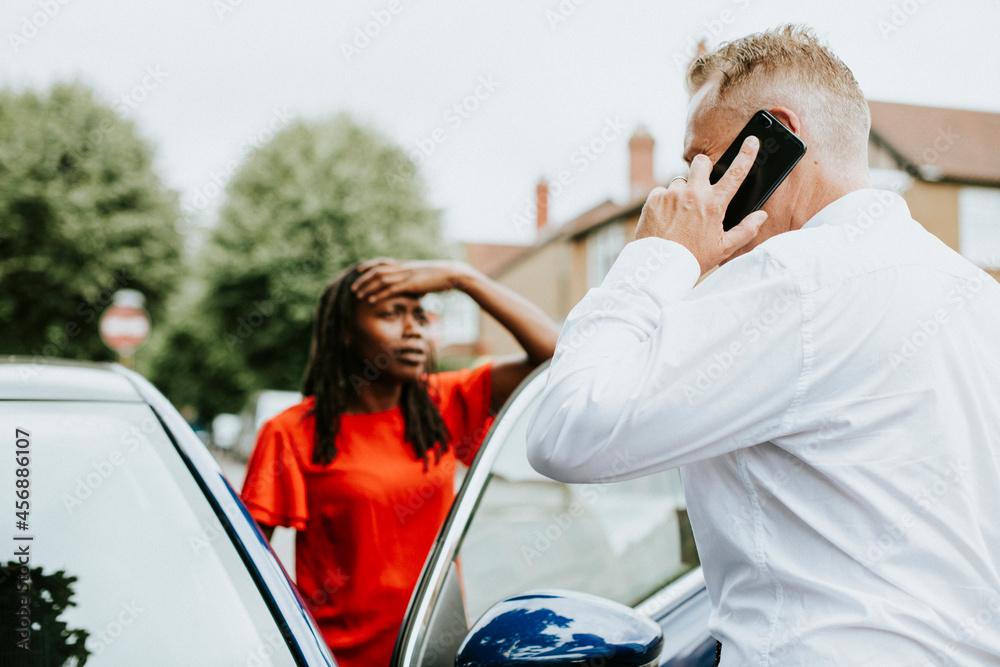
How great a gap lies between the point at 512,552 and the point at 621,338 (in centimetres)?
186

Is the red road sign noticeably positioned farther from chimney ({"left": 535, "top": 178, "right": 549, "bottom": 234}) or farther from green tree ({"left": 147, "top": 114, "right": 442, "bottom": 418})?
chimney ({"left": 535, "top": 178, "right": 549, "bottom": 234})

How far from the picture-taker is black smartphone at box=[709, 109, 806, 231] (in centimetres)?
123

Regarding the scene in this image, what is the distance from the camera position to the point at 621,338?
1.08 m

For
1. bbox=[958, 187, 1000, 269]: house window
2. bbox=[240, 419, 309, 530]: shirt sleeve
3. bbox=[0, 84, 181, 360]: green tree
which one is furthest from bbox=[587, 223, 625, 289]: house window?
bbox=[240, 419, 309, 530]: shirt sleeve

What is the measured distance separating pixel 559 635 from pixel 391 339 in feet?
4.74

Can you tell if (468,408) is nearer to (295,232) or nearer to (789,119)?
(789,119)

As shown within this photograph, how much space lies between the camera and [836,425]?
40.3 inches

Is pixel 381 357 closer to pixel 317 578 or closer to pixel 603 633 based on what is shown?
pixel 317 578

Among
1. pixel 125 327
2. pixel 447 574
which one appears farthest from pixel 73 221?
pixel 447 574

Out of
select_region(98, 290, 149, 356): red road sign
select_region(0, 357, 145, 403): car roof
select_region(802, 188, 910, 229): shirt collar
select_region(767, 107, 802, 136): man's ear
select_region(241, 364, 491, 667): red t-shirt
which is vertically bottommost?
select_region(98, 290, 149, 356): red road sign

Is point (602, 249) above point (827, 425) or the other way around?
the other way around

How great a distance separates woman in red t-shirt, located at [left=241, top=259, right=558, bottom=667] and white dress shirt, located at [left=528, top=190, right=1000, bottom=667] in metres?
1.31

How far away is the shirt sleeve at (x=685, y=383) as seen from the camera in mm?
1007

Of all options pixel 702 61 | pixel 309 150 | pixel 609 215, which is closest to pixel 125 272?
pixel 309 150
